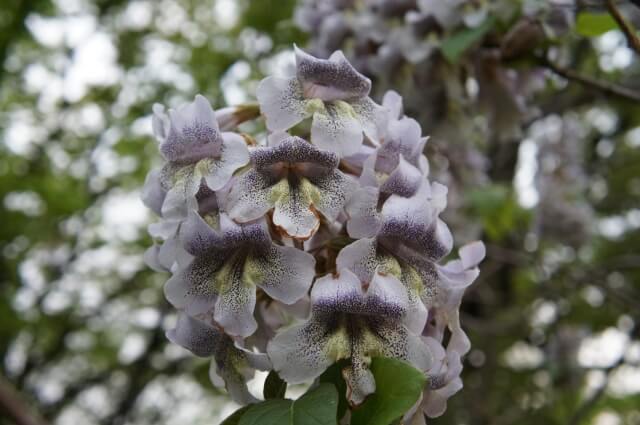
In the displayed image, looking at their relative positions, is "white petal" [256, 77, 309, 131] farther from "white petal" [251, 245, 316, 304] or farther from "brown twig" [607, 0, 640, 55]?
"brown twig" [607, 0, 640, 55]

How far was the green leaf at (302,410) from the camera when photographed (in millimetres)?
873

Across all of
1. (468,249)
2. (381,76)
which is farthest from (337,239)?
(381,76)

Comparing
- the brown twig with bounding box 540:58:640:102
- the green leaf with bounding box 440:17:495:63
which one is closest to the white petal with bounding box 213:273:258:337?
the green leaf with bounding box 440:17:495:63

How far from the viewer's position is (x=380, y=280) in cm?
93

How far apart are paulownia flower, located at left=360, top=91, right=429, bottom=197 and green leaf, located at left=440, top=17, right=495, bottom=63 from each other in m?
0.81

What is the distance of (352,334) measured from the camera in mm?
979

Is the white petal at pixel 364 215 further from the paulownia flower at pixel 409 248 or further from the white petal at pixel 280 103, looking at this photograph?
the white petal at pixel 280 103

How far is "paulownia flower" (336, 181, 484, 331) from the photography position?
971 millimetres

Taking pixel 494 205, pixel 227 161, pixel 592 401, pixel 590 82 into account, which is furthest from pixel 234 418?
pixel 592 401

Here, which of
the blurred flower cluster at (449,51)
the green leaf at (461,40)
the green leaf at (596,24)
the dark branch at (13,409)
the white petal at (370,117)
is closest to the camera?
the white petal at (370,117)

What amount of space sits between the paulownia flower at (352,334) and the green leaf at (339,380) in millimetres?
11

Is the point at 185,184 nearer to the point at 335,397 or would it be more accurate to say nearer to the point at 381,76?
the point at 335,397

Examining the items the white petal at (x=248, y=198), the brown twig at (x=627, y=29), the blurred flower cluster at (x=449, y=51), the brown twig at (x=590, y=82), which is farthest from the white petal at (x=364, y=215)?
the brown twig at (x=590, y=82)

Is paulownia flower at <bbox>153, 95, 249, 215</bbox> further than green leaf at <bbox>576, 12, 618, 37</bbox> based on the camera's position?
No
